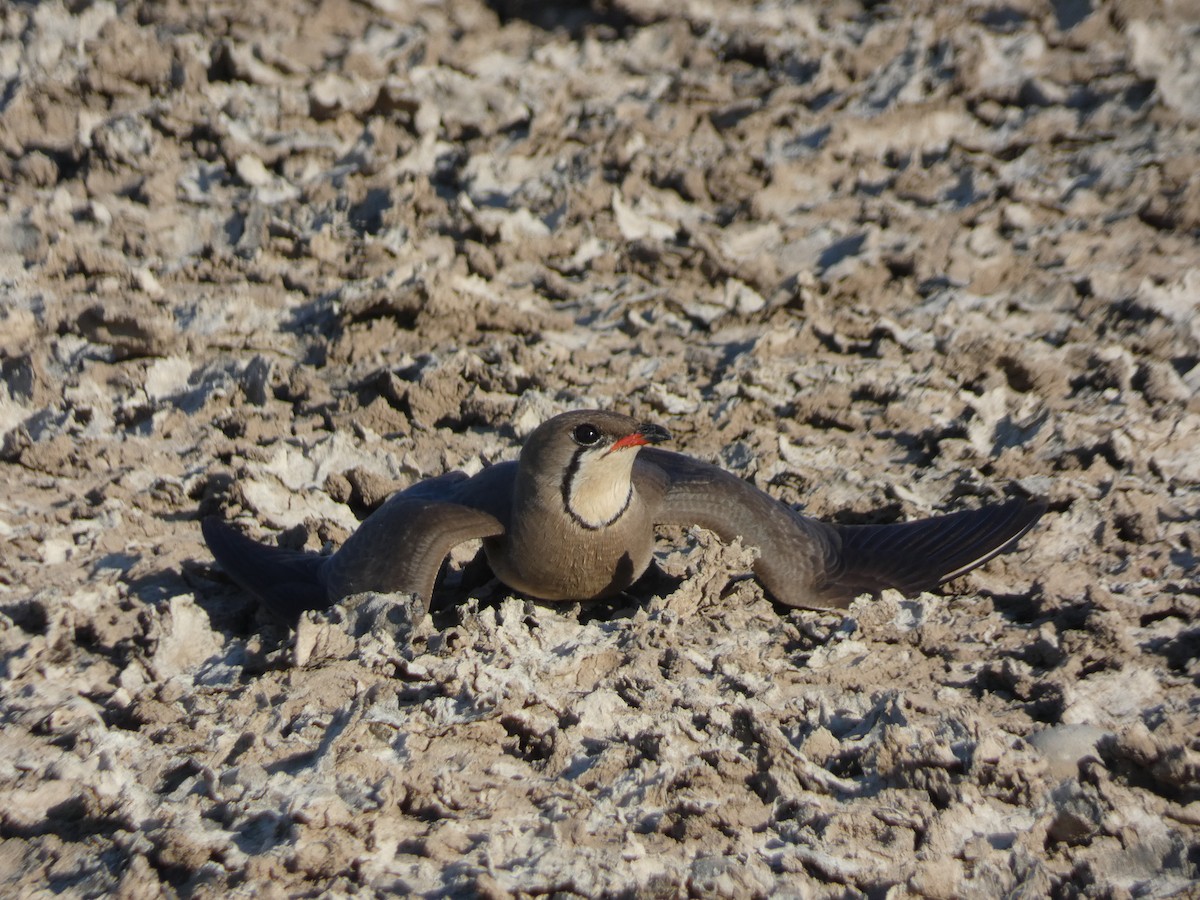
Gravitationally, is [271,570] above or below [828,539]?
below

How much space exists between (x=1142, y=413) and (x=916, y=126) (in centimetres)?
258

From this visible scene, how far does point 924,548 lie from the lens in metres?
4.75

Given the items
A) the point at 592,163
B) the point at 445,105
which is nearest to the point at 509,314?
the point at 592,163

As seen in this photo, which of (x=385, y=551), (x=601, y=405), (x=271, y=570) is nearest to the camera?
(x=385, y=551)

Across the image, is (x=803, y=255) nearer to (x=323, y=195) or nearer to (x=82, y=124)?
(x=323, y=195)

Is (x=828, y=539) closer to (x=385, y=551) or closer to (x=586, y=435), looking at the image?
(x=586, y=435)

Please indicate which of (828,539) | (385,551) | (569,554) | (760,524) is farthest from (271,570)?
(828,539)

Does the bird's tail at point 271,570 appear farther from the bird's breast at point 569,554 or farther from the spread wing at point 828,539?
the spread wing at point 828,539

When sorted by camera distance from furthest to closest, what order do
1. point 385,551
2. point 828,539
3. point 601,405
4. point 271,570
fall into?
1. point 601,405
2. point 828,539
3. point 271,570
4. point 385,551

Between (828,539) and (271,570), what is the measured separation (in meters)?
1.88

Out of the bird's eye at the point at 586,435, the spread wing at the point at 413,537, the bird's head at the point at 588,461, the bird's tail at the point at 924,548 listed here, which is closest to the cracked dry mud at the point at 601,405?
the bird's tail at the point at 924,548

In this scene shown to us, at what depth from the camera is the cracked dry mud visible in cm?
355

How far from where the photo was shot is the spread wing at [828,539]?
15.2 feet

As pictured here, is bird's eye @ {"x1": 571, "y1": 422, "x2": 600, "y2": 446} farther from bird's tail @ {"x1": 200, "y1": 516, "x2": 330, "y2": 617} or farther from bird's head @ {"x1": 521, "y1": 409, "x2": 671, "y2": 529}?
bird's tail @ {"x1": 200, "y1": 516, "x2": 330, "y2": 617}
